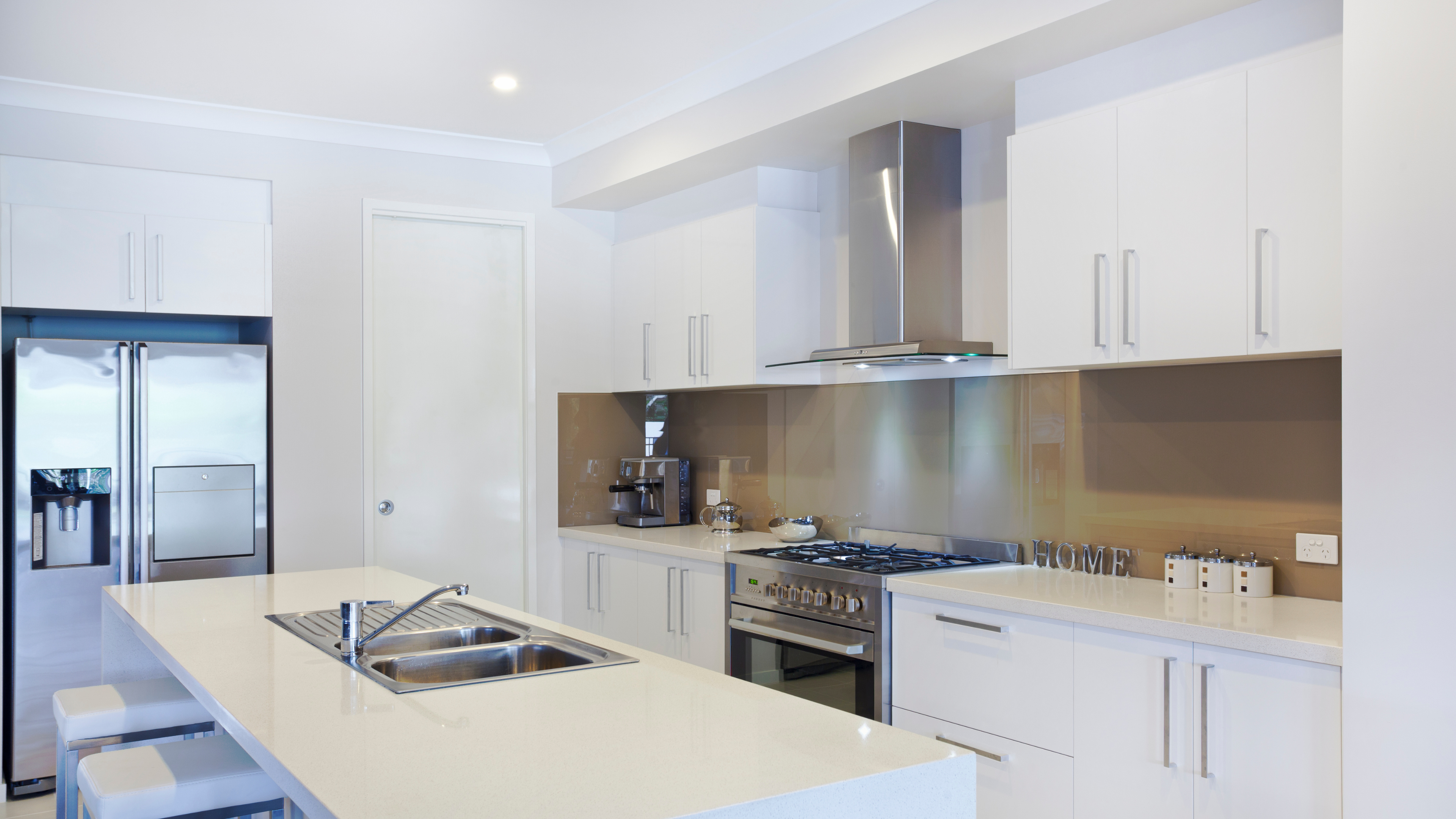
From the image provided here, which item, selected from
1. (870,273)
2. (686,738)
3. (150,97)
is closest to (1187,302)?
(870,273)

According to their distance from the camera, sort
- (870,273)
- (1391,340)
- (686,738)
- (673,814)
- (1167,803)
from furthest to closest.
Answer: 1. (870,273)
2. (1167,803)
3. (1391,340)
4. (686,738)
5. (673,814)

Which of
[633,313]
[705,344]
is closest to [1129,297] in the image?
[705,344]

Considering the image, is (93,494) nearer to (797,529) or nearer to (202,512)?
(202,512)

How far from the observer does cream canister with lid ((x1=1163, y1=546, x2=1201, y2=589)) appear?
2.74 m

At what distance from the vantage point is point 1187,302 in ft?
8.23

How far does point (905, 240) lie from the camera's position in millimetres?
3379

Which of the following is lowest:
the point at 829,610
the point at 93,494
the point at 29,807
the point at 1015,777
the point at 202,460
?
the point at 29,807

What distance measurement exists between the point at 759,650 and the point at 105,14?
9.60ft

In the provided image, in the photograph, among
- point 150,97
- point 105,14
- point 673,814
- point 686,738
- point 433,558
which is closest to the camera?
point 673,814

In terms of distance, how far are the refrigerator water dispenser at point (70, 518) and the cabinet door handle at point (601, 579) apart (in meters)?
1.91

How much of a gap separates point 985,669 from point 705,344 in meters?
1.93

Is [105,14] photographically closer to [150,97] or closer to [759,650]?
[150,97]

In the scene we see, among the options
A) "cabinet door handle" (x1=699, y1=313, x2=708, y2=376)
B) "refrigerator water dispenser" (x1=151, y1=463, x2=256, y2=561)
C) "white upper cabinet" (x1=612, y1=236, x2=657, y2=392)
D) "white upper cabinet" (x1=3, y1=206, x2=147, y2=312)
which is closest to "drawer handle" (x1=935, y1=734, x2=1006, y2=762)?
"cabinet door handle" (x1=699, y1=313, x2=708, y2=376)

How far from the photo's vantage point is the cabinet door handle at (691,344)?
431 centimetres
